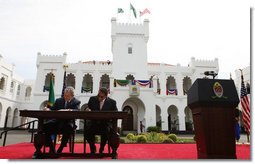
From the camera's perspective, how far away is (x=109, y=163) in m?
2.70

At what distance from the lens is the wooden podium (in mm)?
2906

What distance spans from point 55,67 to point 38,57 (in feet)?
7.45

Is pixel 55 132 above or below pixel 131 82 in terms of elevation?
below

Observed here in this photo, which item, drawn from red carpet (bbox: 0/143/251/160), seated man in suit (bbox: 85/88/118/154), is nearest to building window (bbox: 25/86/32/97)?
red carpet (bbox: 0/143/251/160)

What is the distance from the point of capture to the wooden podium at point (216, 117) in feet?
9.53

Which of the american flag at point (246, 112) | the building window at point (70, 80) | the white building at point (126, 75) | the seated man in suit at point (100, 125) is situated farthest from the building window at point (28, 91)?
the seated man in suit at point (100, 125)

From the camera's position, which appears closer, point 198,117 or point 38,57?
point 198,117

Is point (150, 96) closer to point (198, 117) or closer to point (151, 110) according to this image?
point (151, 110)

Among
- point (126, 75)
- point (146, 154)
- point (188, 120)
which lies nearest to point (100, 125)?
point (146, 154)

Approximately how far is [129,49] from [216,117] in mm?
19901

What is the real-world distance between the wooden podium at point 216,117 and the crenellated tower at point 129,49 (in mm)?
18351

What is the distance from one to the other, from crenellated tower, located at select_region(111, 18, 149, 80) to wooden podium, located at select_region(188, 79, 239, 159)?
18.4 m

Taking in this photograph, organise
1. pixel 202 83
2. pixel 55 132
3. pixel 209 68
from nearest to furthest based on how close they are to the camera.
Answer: pixel 202 83, pixel 55 132, pixel 209 68

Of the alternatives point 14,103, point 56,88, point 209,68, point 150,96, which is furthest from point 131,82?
point 14,103
